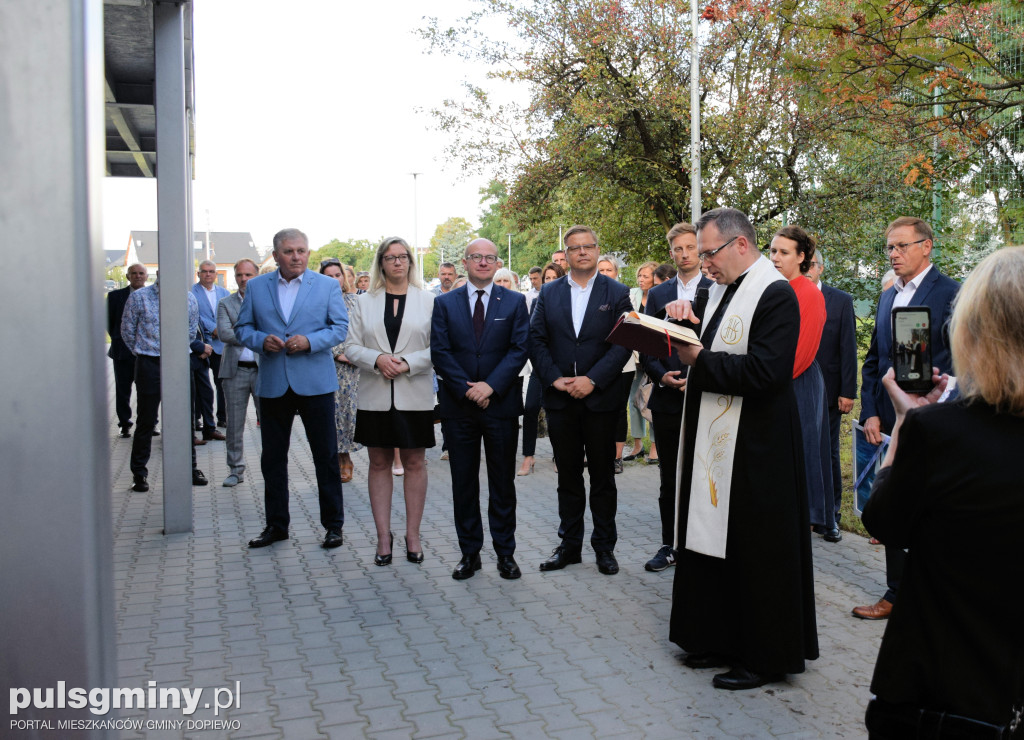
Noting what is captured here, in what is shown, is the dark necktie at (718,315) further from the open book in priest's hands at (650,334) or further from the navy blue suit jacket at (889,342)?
the navy blue suit jacket at (889,342)

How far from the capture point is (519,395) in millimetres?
6246

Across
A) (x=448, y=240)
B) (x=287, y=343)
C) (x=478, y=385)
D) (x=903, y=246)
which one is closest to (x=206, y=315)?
(x=287, y=343)

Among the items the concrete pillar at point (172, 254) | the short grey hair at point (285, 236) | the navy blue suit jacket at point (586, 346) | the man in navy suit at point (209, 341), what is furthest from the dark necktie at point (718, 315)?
the man in navy suit at point (209, 341)

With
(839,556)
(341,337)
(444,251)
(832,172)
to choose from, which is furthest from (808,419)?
(444,251)

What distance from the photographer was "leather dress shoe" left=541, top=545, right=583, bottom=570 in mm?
6277

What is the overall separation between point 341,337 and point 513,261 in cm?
8362

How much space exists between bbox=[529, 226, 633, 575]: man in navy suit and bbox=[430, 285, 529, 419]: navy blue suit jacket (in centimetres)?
22

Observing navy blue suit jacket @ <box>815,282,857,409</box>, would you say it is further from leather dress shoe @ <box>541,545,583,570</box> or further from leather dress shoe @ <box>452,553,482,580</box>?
leather dress shoe @ <box>452,553,482,580</box>

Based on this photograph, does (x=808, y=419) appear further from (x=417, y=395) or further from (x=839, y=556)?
(x=417, y=395)

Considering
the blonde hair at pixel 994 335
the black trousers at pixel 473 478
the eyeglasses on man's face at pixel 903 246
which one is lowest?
the black trousers at pixel 473 478

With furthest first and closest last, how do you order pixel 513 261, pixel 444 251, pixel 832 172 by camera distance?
pixel 444 251, pixel 513 261, pixel 832 172

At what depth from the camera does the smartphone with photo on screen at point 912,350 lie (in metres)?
2.53

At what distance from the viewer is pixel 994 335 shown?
202cm

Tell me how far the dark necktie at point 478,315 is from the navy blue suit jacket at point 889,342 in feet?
8.14
